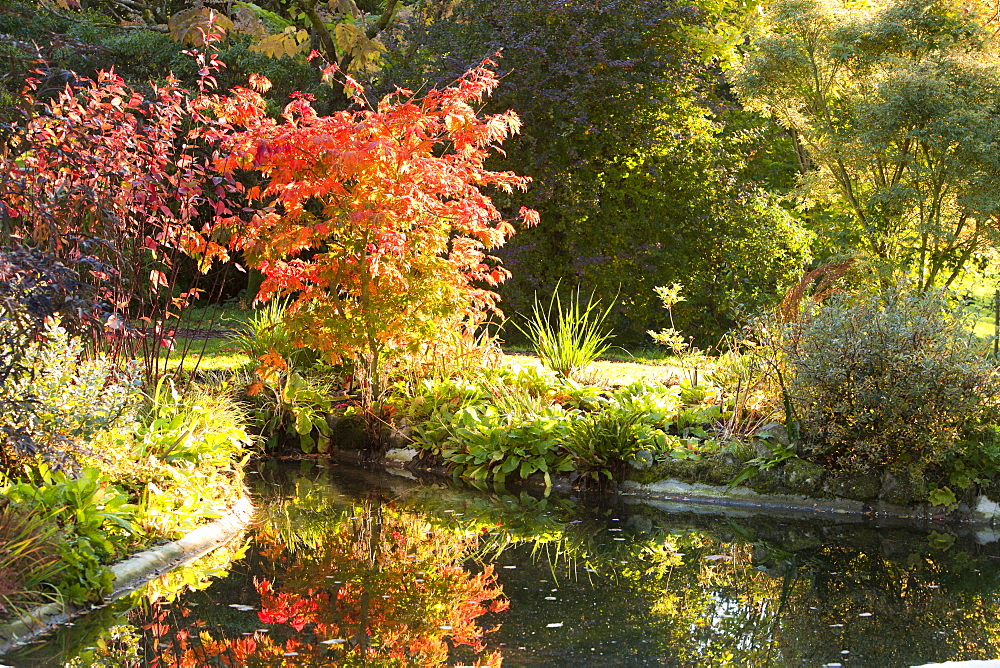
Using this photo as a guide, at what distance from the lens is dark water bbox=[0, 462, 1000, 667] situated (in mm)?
4609

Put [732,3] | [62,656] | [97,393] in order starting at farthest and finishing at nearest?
[732,3], [97,393], [62,656]

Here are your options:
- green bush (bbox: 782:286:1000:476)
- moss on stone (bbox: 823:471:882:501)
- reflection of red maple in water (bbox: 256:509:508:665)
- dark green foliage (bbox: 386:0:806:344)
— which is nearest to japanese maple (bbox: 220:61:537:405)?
reflection of red maple in water (bbox: 256:509:508:665)

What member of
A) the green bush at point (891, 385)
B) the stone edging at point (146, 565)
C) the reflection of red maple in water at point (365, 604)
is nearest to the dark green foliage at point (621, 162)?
the green bush at point (891, 385)

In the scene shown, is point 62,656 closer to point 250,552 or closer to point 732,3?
point 250,552

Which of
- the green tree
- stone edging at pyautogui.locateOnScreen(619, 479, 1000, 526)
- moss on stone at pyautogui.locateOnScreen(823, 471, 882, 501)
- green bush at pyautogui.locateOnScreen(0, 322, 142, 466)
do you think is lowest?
stone edging at pyautogui.locateOnScreen(619, 479, 1000, 526)

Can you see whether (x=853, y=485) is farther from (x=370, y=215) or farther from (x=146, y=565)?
(x=146, y=565)

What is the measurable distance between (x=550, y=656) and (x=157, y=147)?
13.2ft

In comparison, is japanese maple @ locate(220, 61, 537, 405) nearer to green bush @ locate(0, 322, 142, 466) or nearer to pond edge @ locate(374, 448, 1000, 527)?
pond edge @ locate(374, 448, 1000, 527)

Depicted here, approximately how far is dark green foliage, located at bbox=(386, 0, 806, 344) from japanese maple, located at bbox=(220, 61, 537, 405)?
4551mm

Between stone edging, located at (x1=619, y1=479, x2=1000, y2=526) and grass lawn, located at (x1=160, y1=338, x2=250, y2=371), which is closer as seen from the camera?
stone edging, located at (x1=619, y1=479, x2=1000, y2=526)

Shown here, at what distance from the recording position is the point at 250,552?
6254 millimetres

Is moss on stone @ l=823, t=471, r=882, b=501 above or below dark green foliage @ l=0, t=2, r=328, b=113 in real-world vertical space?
below

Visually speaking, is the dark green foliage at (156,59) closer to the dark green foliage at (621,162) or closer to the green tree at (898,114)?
the dark green foliage at (621,162)

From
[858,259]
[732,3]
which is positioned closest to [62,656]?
[858,259]
